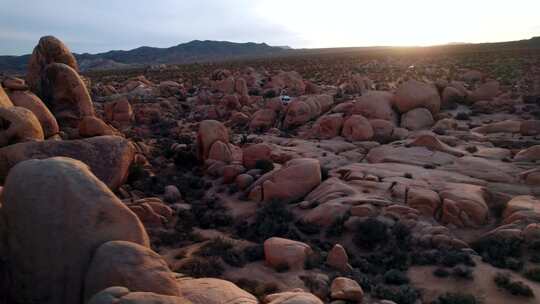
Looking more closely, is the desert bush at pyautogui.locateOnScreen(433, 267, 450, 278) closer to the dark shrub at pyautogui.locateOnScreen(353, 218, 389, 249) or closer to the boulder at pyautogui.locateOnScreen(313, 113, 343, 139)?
the dark shrub at pyautogui.locateOnScreen(353, 218, 389, 249)

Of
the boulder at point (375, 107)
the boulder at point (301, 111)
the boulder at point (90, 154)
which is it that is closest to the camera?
the boulder at point (90, 154)

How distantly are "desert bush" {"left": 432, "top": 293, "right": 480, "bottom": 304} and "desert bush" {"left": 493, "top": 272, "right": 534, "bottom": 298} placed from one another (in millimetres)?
1011

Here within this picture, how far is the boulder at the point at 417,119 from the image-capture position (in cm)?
2809

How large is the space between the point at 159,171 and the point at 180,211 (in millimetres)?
5920

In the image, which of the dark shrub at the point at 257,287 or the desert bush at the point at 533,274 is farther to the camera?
the desert bush at the point at 533,274

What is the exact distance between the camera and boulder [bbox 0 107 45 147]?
15.4 meters

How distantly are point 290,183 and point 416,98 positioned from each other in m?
16.3

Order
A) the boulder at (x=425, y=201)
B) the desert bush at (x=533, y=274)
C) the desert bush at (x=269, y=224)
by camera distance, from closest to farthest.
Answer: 1. the desert bush at (x=533, y=274)
2. the desert bush at (x=269, y=224)
3. the boulder at (x=425, y=201)

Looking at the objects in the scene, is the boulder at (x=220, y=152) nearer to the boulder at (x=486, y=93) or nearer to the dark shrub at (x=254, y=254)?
the dark shrub at (x=254, y=254)

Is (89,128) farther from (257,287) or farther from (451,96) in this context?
(451,96)

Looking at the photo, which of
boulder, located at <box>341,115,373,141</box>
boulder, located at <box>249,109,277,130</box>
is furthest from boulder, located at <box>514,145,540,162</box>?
boulder, located at <box>249,109,277,130</box>

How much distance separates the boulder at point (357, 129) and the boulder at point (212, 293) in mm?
18135

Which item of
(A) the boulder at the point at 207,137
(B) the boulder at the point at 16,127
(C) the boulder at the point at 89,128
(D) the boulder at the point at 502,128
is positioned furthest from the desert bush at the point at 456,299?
(D) the boulder at the point at 502,128

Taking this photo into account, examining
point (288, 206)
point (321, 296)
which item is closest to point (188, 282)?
point (321, 296)
